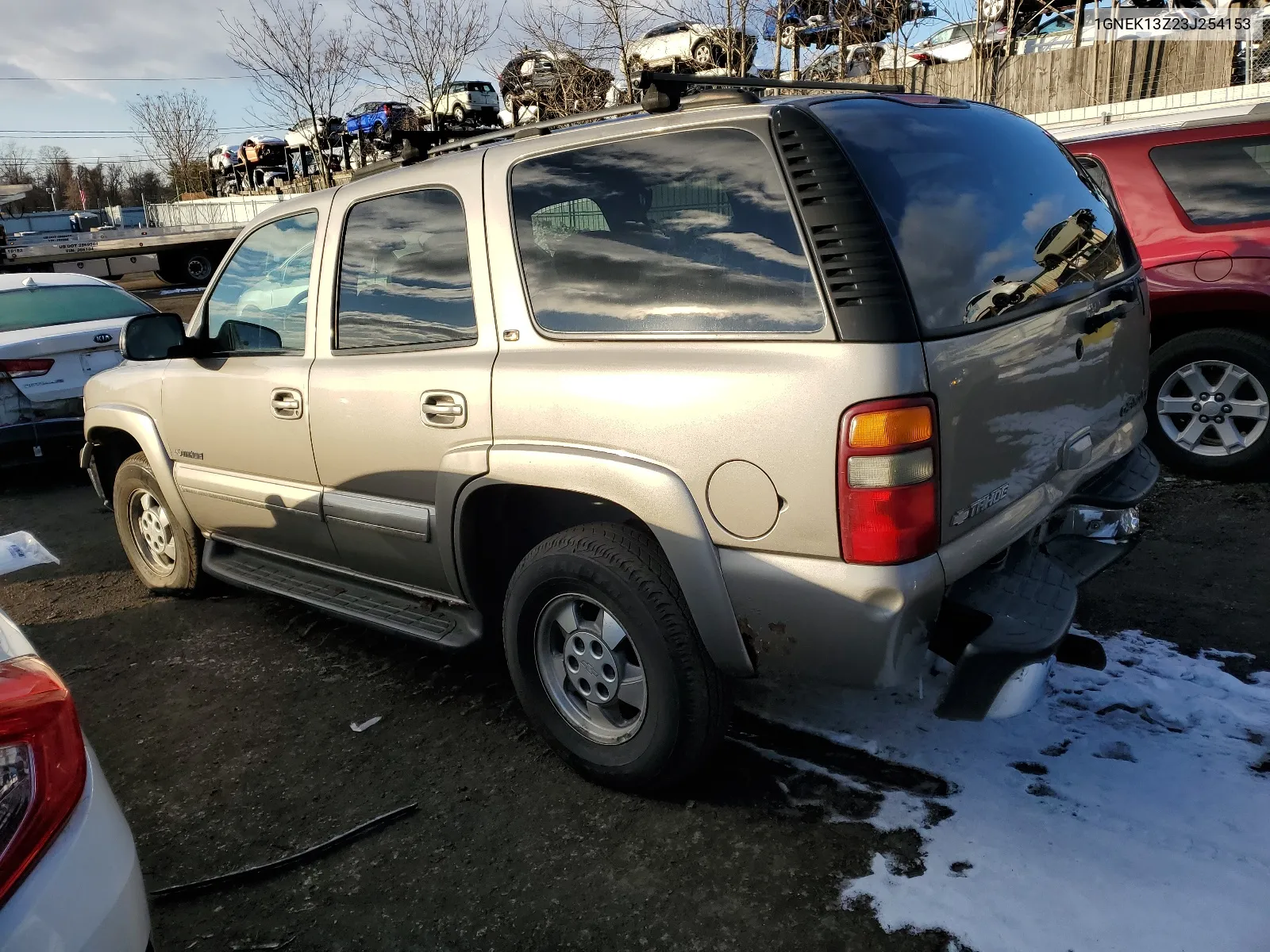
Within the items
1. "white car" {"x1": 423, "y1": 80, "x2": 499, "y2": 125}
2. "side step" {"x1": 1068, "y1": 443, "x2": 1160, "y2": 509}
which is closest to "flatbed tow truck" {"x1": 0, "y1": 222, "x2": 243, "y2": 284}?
"white car" {"x1": 423, "y1": 80, "x2": 499, "y2": 125}

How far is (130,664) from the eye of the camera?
13.8 ft

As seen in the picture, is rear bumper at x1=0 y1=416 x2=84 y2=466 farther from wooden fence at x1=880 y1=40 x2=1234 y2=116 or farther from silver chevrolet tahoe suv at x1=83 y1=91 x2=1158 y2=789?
wooden fence at x1=880 y1=40 x2=1234 y2=116

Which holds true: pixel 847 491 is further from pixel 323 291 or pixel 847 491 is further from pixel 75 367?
pixel 75 367

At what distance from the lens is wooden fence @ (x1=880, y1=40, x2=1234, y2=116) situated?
14.1m

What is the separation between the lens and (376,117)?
936 inches

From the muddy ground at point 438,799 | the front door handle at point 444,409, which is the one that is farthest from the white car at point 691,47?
the front door handle at point 444,409

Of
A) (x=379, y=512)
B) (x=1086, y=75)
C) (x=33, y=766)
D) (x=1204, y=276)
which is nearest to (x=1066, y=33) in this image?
→ (x=1086, y=75)

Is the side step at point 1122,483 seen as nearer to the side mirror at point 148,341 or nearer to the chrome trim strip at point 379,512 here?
the chrome trim strip at point 379,512

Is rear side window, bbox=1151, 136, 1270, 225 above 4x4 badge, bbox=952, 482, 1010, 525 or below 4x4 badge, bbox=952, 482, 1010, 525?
above

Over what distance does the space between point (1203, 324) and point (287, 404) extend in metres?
4.82

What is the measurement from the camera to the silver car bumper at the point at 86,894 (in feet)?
4.66

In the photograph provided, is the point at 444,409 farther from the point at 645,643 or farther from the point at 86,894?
the point at 86,894

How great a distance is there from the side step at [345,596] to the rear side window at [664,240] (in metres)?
1.13

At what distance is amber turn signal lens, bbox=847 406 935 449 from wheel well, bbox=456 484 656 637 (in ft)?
3.02
